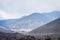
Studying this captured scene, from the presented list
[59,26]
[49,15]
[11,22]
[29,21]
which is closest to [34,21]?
[29,21]

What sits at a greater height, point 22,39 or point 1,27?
point 1,27

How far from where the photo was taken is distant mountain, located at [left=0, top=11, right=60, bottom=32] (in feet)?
53.8

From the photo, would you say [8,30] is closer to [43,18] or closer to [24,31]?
[24,31]

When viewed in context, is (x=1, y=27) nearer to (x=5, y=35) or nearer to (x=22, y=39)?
(x=5, y=35)

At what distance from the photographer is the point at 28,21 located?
18328 millimetres

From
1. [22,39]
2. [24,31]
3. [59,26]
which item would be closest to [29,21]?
[24,31]

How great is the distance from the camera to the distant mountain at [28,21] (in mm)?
16391

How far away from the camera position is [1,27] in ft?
52.6

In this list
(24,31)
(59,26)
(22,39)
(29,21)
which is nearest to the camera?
(22,39)

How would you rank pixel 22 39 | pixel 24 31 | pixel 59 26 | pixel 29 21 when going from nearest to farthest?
pixel 22 39 → pixel 24 31 → pixel 29 21 → pixel 59 26

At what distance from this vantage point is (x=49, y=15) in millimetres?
18125

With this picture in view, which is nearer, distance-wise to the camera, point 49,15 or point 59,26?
point 49,15

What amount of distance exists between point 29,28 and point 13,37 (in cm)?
216

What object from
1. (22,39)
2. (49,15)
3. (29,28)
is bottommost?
(22,39)
